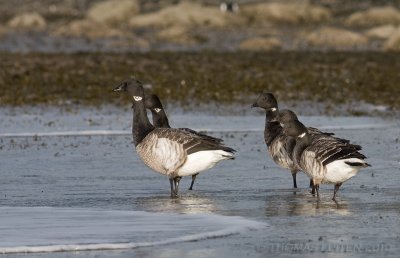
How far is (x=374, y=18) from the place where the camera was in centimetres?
5834

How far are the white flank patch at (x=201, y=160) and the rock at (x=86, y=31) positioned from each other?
116 ft

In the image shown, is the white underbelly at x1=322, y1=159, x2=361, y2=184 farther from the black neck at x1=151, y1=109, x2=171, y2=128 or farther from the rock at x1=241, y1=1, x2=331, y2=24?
the rock at x1=241, y1=1, x2=331, y2=24

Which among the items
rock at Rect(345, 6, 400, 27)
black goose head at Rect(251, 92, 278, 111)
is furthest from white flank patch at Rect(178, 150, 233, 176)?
rock at Rect(345, 6, 400, 27)

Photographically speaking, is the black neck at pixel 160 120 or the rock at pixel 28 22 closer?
the black neck at pixel 160 120

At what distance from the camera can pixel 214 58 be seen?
35.8 metres

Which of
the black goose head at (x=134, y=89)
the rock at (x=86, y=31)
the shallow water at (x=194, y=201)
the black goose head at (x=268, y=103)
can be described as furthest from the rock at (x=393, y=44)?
the black goose head at (x=134, y=89)

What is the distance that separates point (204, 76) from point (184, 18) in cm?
2817

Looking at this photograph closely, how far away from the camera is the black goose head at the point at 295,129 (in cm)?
1427

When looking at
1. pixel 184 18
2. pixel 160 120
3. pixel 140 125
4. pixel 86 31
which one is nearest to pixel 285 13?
pixel 184 18

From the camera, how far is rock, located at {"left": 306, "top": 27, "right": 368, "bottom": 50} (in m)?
44.4

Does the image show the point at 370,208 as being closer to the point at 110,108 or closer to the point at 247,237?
the point at 247,237

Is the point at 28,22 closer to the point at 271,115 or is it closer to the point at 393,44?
the point at 393,44

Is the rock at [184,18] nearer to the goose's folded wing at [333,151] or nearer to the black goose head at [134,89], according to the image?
the black goose head at [134,89]

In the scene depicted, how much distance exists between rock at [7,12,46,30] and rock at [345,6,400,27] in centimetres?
1544
